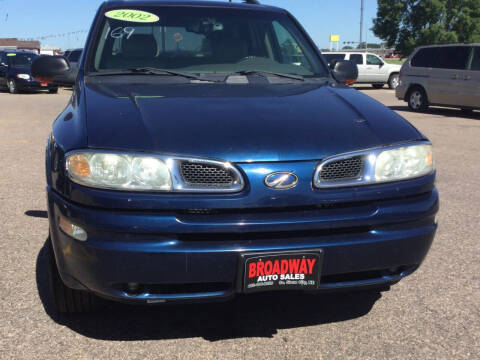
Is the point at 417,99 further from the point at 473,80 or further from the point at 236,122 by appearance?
the point at 236,122

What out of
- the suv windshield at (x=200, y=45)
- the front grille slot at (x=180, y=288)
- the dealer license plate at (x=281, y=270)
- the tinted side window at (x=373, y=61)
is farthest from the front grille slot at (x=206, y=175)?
the tinted side window at (x=373, y=61)

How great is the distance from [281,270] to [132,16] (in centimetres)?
220

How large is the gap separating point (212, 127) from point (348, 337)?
1198mm

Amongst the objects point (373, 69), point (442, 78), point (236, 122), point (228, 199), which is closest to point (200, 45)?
point (236, 122)

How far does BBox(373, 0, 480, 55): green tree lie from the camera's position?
4012 cm

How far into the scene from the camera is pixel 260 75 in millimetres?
3562

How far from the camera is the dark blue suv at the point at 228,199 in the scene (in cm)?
230

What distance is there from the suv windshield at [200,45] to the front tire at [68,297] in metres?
1.30

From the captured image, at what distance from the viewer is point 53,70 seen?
12.6 feet

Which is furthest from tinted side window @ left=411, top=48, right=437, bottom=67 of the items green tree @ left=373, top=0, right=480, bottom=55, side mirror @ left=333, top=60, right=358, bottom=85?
green tree @ left=373, top=0, right=480, bottom=55

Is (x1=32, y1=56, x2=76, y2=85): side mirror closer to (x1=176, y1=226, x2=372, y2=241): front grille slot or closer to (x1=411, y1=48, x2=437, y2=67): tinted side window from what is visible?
(x1=176, y1=226, x2=372, y2=241): front grille slot

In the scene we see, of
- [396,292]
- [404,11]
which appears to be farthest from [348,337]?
[404,11]

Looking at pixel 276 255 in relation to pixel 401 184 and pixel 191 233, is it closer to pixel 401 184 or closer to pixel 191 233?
pixel 191 233

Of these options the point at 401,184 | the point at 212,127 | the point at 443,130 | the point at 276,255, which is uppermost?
the point at 212,127
